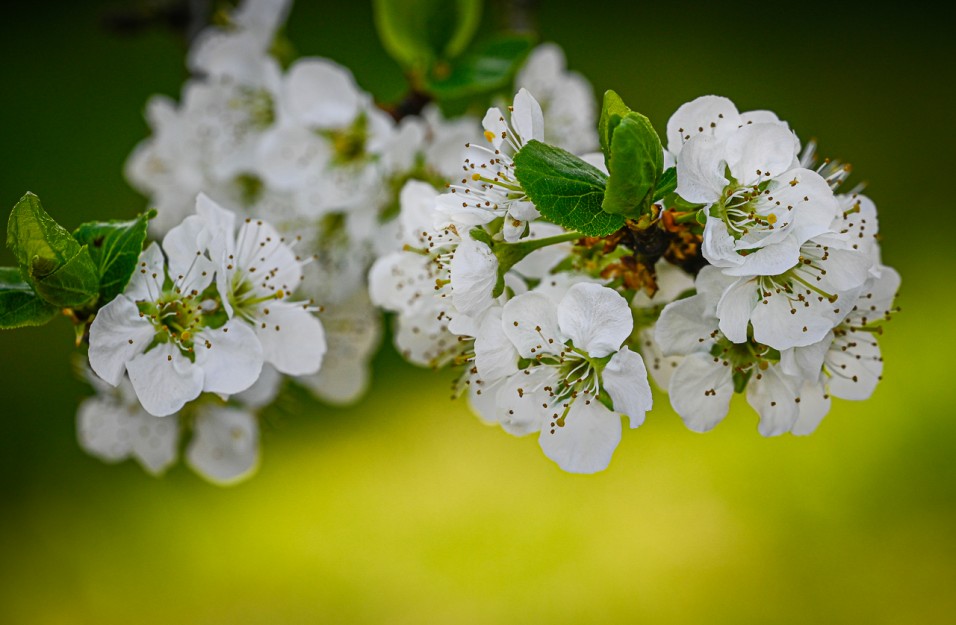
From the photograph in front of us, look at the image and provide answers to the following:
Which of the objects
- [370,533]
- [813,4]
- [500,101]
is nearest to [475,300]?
[500,101]

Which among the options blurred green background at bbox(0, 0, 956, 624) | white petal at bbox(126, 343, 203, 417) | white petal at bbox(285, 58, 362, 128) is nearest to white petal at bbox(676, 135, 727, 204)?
white petal at bbox(126, 343, 203, 417)

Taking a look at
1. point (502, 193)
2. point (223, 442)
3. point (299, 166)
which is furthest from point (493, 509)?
point (502, 193)

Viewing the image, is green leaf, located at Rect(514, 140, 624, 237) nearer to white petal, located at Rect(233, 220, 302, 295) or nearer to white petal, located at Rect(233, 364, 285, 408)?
white petal, located at Rect(233, 220, 302, 295)

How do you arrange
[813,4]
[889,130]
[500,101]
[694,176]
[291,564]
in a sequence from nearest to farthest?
[694,176], [500,101], [291,564], [889,130], [813,4]

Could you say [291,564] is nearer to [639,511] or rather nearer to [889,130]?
[639,511]

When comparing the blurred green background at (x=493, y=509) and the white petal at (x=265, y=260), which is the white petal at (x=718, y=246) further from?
the blurred green background at (x=493, y=509)

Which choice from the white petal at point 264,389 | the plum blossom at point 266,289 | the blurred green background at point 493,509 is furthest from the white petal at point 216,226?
the blurred green background at point 493,509
